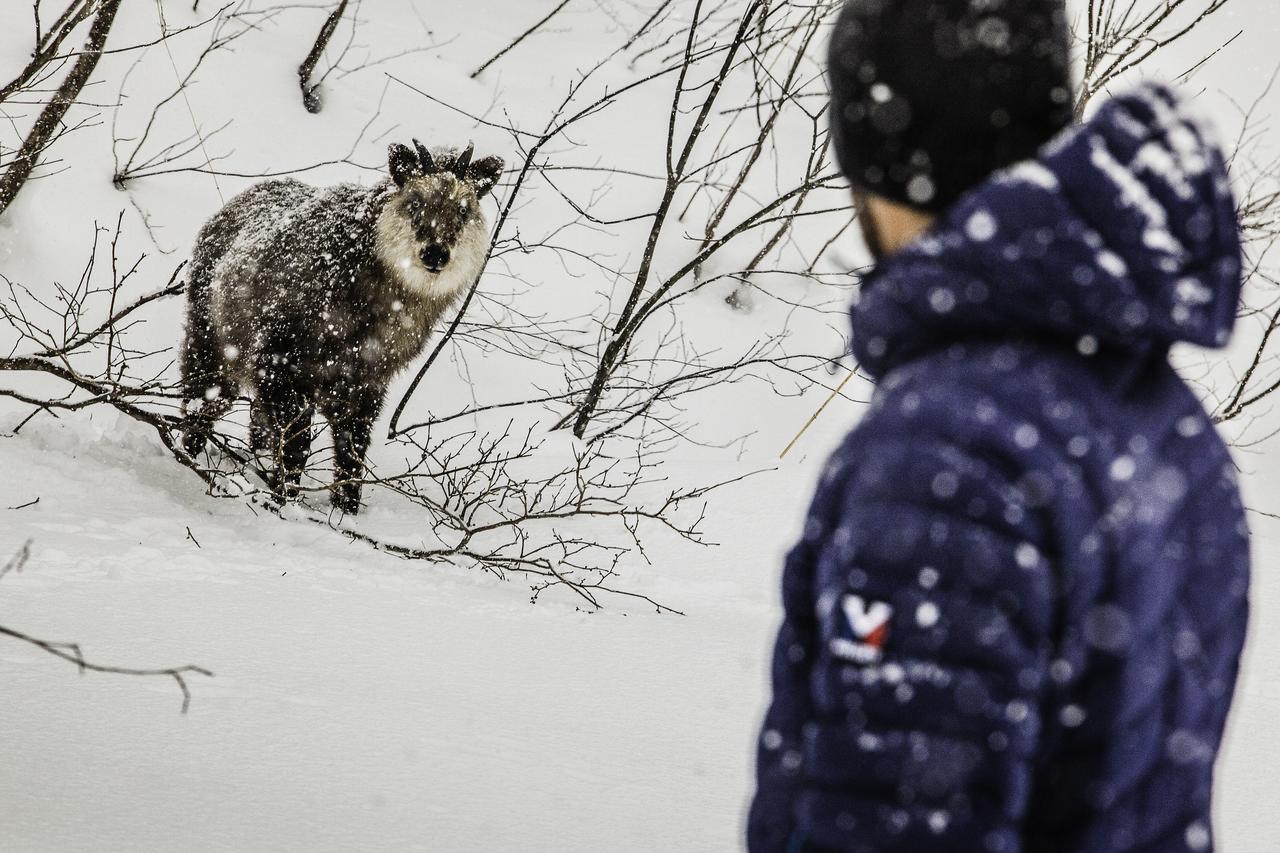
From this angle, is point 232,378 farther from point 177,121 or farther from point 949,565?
point 949,565

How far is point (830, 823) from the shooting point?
0.96m

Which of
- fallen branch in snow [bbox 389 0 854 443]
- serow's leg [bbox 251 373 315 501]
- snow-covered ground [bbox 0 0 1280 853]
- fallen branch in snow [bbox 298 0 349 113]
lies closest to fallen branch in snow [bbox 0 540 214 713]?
snow-covered ground [bbox 0 0 1280 853]

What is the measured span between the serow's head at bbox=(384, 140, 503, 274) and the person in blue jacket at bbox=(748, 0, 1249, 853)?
4.60 metres

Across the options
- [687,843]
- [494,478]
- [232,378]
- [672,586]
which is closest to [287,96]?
[232,378]

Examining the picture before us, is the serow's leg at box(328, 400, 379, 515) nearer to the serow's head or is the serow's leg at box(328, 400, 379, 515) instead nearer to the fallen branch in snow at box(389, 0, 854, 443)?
the fallen branch in snow at box(389, 0, 854, 443)

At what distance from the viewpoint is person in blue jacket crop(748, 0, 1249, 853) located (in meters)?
0.93

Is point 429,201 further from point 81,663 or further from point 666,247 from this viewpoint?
point 666,247

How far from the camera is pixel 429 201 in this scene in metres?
5.47

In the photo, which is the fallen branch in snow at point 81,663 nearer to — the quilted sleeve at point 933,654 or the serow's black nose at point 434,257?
the quilted sleeve at point 933,654

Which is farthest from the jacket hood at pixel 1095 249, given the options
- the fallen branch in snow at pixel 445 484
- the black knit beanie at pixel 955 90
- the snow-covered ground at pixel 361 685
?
the fallen branch in snow at pixel 445 484

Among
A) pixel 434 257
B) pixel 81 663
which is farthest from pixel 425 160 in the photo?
pixel 81 663

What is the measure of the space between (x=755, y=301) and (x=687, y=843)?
784cm

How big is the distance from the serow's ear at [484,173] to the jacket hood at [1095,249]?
4.77m

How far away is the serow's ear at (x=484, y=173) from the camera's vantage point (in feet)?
18.3
